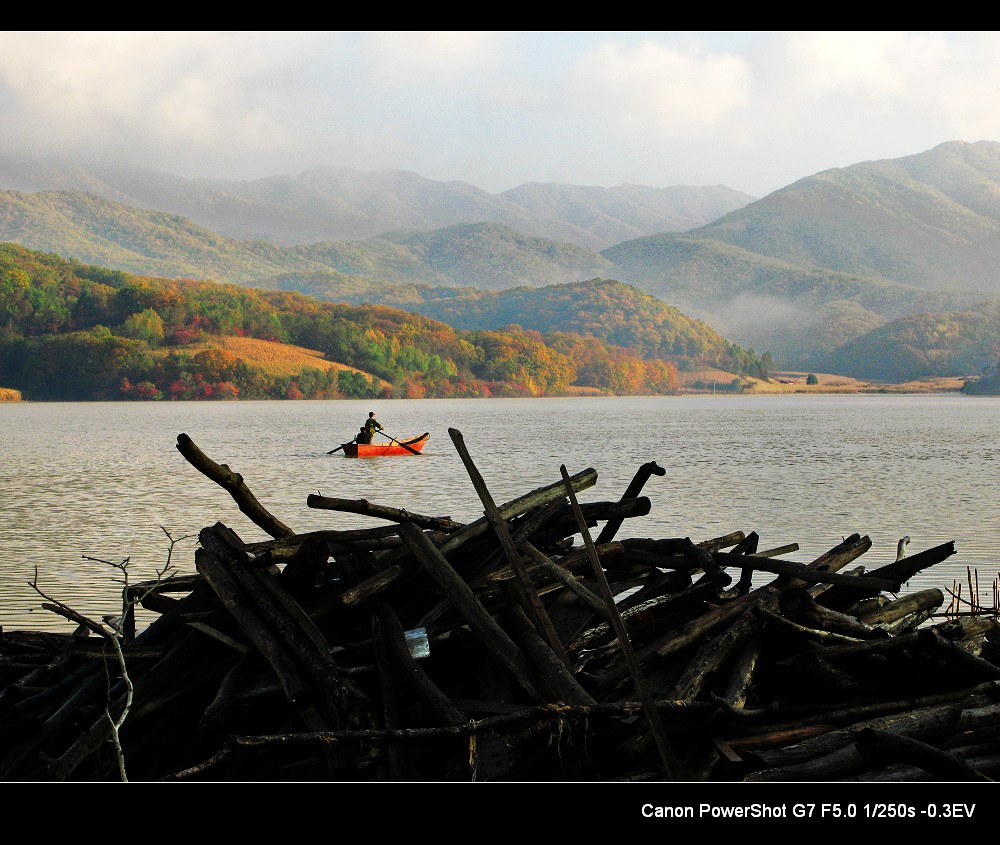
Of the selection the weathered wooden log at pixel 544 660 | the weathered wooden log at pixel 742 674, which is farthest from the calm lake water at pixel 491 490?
the weathered wooden log at pixel 742 674

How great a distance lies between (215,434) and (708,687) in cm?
6751

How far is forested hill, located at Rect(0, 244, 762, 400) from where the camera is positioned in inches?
6442

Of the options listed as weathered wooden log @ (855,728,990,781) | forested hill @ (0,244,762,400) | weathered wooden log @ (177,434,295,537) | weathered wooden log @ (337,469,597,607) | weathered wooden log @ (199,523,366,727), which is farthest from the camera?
forested hill @ (0,244,762,400)

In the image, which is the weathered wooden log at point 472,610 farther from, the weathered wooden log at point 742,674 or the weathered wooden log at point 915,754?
the weathered wooden log at point 915,754

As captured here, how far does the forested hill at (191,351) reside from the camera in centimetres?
16362

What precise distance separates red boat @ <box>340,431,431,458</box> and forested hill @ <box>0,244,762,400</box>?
4769 inches

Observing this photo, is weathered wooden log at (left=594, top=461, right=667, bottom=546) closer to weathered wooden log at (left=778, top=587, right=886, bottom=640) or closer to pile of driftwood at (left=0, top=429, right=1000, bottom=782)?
pile of driftwood at (left=0, top=429, right=1000, bottom=782)

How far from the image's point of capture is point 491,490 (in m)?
31.1

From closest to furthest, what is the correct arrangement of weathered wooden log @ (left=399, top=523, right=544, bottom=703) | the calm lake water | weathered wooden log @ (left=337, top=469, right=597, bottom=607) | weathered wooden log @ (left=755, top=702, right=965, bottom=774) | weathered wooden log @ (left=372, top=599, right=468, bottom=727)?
weathered wooden log @ (left=755, top=702, right=965, bottom=774)
weathered wooden log @ (left=372, top=599, right=468, bottom=727)
weathered wooden log @ (left=399, top=523, right=544, bottom=703)
weathered wooden log @ (left=337, top=469, right=597, bottom=607)
the calm lake water

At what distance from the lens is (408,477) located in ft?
123

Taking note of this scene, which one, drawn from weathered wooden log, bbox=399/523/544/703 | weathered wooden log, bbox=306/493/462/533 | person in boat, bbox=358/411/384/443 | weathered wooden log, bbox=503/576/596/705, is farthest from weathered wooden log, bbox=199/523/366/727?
person in boat, bbox=358/411/384/443

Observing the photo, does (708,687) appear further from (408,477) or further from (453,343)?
(453,343)

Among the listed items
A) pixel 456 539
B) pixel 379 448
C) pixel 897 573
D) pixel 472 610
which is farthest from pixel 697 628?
pixel 379 448

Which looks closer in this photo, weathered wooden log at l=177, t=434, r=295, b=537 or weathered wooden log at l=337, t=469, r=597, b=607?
weathered wooden log at l=337, t=469, r=597, b=607
